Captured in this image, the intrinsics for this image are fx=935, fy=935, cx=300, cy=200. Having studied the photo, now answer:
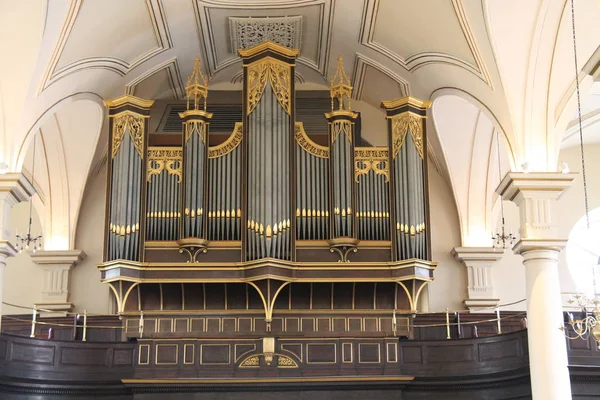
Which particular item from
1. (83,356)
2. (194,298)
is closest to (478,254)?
(194,298)

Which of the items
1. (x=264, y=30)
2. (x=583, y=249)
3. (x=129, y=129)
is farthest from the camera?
(x=583, y=249)

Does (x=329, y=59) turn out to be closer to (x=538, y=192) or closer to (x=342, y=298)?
(x=342, y=298)

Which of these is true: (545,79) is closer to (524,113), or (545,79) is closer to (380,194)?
(524,113)

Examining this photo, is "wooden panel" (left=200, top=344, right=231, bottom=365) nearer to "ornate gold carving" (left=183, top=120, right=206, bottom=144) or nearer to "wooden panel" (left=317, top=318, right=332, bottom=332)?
"wooden panel" (left=317, top=318, right=332, bottom=332)

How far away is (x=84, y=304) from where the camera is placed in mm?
18219

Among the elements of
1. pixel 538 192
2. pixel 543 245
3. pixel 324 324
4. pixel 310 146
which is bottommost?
pixel 324 324

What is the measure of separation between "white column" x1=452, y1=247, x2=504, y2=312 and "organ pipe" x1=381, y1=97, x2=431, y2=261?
3.90 meters

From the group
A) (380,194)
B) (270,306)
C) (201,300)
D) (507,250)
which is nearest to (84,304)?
(201,300)

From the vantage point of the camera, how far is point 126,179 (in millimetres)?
14914

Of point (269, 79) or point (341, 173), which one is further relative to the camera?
point (269, 79)

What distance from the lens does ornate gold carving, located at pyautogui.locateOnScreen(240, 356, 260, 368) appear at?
14.6 m

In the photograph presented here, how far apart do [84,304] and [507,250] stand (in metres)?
8.59

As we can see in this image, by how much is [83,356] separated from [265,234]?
3.44 meters

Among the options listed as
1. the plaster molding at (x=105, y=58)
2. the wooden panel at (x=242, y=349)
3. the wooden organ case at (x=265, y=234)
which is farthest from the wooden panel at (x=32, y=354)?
the plaster molding at (x=105, y=58)
